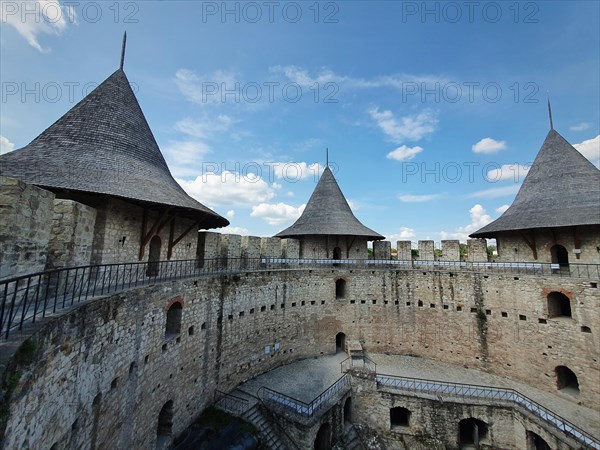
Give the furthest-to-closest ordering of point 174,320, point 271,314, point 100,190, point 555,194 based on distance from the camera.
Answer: point 555,194 < point 271,314 < point 174,320 < point 100,190

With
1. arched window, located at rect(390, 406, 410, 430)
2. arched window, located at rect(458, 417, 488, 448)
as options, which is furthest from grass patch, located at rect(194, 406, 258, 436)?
arched window, located at rect(458, 417, 488, 448)

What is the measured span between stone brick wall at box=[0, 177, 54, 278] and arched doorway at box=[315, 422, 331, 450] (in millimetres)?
9801

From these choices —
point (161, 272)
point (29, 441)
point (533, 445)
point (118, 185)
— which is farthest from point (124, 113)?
point (533, 445)

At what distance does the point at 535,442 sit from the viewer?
382 inches

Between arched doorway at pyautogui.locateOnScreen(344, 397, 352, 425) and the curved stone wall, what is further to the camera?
arched doorway at pyautogui.locateOnScreen(344, 397, 352, 425)

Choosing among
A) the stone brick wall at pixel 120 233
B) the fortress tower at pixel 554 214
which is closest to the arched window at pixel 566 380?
the fortress tower at pixel 554 214

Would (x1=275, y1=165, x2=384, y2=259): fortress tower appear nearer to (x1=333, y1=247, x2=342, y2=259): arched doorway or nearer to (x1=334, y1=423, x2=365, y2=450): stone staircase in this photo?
(x1=333, y1=247, x2=342, y2=259): arched doorway

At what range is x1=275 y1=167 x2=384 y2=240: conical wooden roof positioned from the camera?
1507 centimetres

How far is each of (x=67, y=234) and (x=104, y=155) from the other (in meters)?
3.40

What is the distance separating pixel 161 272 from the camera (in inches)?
361

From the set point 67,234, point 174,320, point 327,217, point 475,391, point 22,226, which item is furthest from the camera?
point 327,217

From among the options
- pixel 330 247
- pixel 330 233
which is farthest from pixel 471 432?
pixel 330 233

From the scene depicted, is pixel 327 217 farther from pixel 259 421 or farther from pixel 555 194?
pixel 555 194

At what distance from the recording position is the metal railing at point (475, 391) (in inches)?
367
